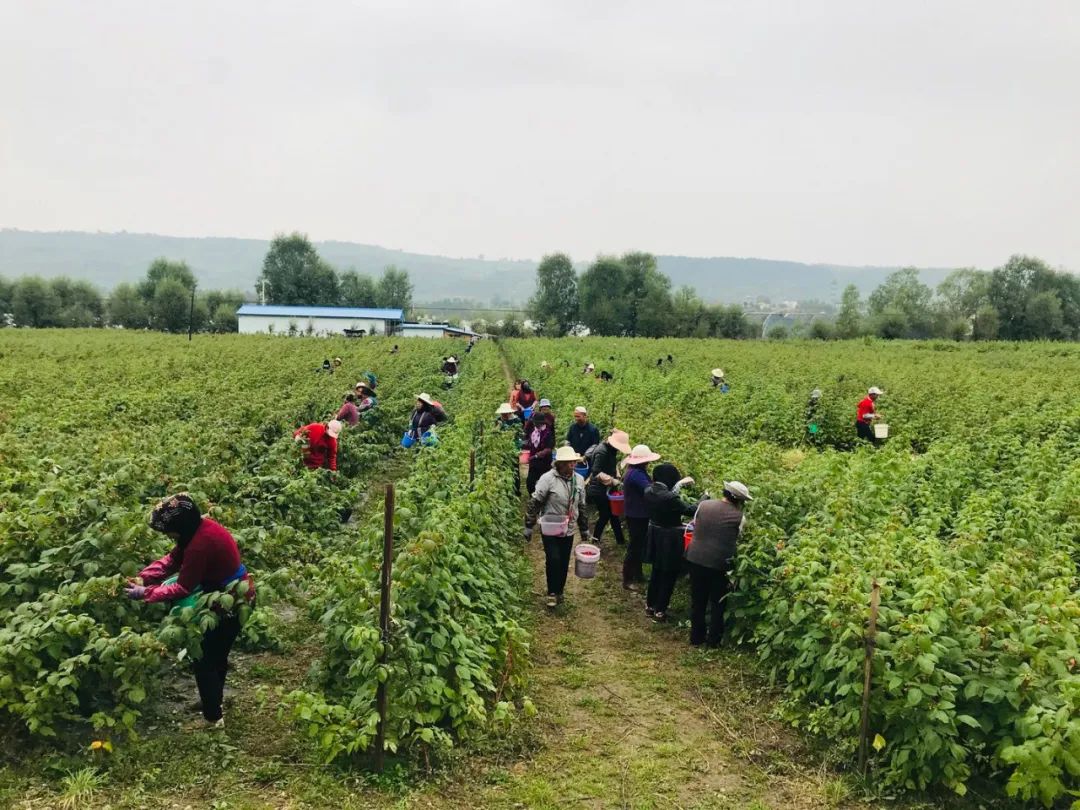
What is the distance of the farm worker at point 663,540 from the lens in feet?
26.3

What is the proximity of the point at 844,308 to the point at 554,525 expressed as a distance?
91.9 meters

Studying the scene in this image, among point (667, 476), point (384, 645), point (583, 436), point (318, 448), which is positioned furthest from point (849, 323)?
point (384, 645)

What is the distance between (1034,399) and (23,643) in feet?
69.5

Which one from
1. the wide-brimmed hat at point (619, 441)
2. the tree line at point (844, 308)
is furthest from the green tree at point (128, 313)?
the wide-brimmed hat at point (619, 441)

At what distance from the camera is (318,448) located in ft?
35.1

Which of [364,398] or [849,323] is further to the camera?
[849,323]

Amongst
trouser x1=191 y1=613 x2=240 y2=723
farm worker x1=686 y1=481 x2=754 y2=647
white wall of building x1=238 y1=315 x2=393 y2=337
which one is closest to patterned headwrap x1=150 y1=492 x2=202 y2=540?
trouser x1=191 y1=613 x2=240 y2=723

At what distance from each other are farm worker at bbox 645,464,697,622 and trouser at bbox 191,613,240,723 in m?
4.38

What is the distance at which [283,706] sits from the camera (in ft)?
19.3

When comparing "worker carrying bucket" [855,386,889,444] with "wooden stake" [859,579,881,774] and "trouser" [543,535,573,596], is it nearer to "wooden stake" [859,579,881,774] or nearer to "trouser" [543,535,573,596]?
"trouser" [543,535,573,596]

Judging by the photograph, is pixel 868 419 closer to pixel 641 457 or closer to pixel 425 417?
pixel 641 457

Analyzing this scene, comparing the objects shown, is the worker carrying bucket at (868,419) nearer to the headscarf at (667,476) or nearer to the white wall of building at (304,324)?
the headscarf at (667,476)

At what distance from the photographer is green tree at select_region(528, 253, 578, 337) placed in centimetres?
9906

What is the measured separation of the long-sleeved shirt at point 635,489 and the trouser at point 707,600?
1.44m
